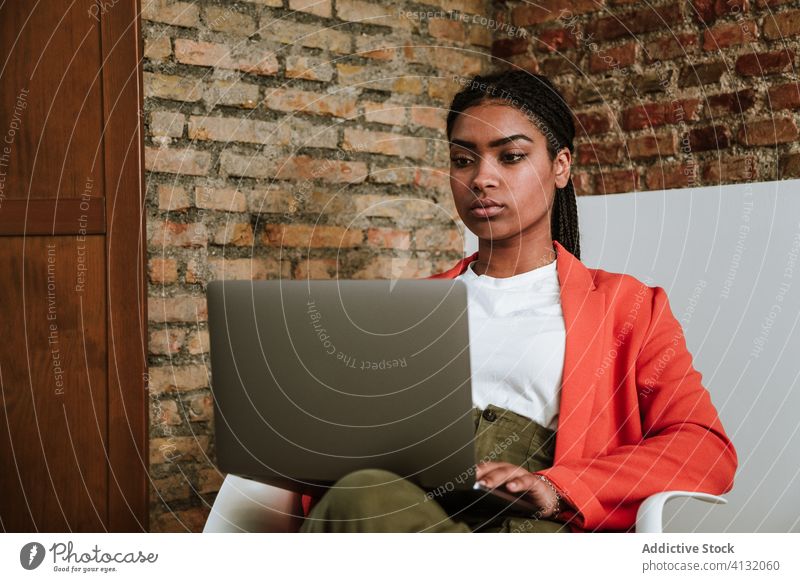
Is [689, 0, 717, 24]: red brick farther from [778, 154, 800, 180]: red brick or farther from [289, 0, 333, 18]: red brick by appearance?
[289, 0, 333, 18]: red brick

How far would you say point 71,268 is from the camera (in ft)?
5.35

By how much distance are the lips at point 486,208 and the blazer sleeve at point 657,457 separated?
1.18 feet

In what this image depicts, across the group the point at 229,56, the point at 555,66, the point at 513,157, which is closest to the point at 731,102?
the point at 555,66

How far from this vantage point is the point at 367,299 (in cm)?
110

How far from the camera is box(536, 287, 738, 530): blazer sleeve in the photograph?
4.12ft

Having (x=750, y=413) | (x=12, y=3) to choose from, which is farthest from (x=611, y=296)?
(x=12, y=3)

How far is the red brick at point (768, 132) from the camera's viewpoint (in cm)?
168

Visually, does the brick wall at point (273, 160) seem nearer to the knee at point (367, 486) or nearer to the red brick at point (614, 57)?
the red brick at point (614, 57)

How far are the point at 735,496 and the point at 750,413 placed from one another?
0.16m

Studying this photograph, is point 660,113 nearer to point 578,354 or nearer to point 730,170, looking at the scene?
point 730,170

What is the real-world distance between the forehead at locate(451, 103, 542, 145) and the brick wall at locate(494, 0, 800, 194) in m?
0.49

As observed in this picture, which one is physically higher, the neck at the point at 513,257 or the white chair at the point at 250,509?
the neck at the point at 513,257

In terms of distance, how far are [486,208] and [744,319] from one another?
0.52 meters

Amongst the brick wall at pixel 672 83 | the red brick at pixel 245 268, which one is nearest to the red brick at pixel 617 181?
the brick wall at pixel 672 83
